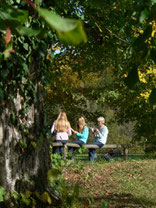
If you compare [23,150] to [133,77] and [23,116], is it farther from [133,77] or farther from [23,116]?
[133,77]

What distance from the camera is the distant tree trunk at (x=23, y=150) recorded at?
363cm

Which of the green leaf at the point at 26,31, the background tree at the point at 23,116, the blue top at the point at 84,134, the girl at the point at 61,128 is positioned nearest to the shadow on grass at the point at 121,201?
the background tree at the point at 23,116

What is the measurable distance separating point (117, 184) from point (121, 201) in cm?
132

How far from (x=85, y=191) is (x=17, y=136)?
7.27ft

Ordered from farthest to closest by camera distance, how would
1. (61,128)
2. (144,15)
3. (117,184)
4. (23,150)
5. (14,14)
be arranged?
(61,128) < (117,184) < (23,150) < (144,15) < (14,14)

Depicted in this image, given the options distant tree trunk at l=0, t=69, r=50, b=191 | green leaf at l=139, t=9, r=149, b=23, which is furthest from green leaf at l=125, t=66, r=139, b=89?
distant tree trunk at l=0, t=69, r=50, b=191

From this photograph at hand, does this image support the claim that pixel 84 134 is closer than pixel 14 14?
No

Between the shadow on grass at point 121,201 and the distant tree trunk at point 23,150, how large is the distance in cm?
91

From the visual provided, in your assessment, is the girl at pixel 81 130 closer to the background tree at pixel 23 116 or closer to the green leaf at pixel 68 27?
the background tree at pixel 23 116

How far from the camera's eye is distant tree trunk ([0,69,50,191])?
363cm

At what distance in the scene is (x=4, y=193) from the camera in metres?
3.58

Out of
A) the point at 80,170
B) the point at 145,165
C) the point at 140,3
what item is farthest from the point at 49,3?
the point at 145,165

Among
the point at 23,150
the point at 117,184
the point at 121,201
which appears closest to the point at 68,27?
the point at 23,150

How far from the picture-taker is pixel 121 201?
4.80 m
